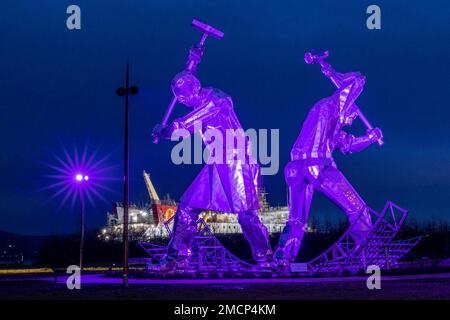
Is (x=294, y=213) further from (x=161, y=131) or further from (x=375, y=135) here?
(x=161, y=131)

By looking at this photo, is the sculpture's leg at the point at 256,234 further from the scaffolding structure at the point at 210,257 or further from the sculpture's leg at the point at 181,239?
the sculpture's leg at the point at 181,239

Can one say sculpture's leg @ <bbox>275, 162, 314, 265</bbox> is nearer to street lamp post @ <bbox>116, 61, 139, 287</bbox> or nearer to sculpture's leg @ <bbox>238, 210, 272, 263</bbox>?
sculpture's leg @ <bbox>238, 210, 272, 263</bbox>

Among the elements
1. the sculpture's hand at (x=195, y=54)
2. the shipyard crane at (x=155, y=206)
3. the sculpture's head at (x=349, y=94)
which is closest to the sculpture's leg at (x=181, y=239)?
the sculpture's hand at (x=195, y=54)

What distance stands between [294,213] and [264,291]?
6.37 metres

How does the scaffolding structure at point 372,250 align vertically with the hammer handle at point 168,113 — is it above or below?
below

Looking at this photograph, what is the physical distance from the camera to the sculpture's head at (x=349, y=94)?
890 inches

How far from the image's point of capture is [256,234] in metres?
21.6

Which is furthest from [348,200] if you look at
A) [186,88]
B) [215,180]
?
[186,88]

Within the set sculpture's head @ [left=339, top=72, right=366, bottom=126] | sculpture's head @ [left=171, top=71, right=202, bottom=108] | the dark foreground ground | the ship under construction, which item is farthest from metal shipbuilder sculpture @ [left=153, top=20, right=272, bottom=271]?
the ship under construction
